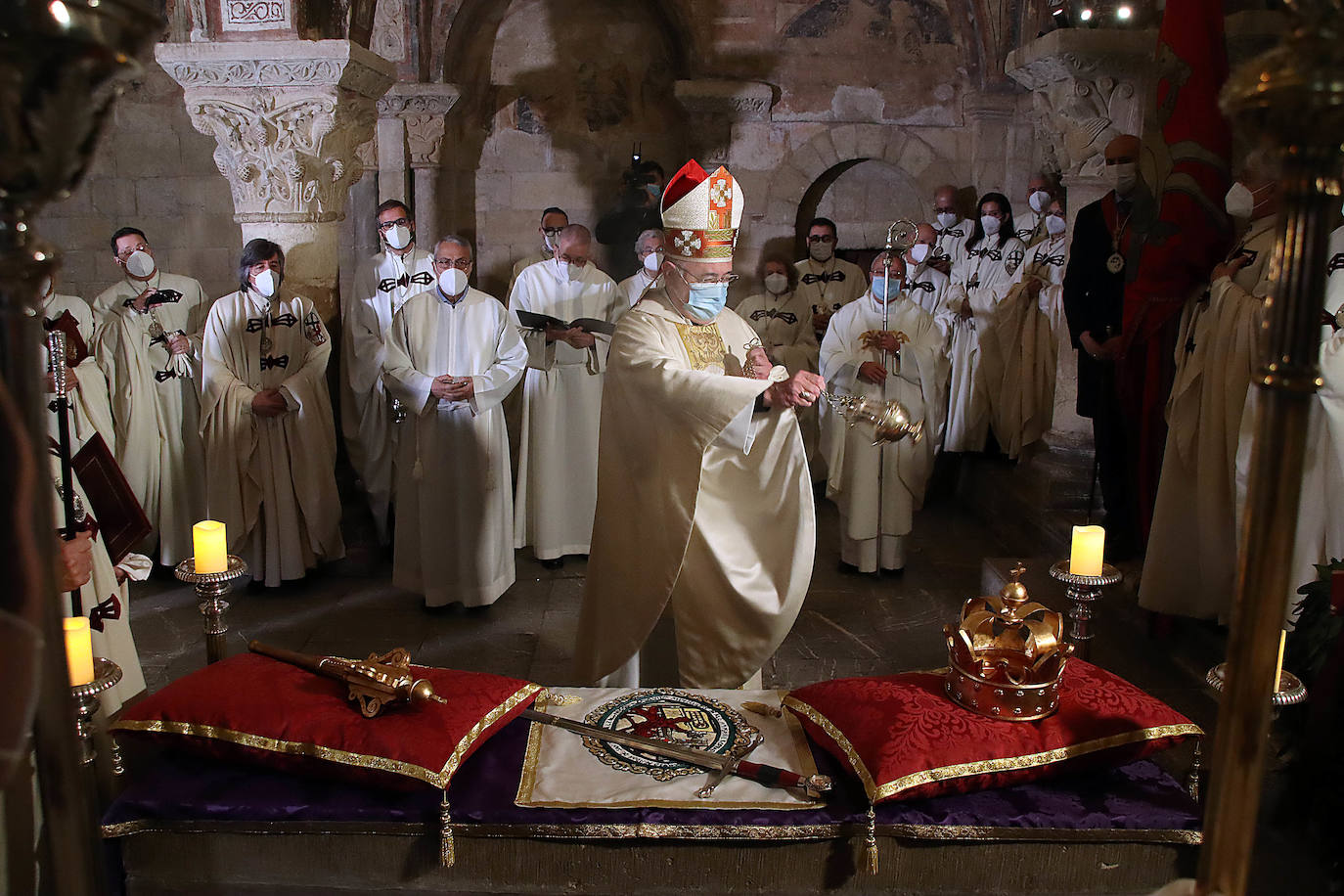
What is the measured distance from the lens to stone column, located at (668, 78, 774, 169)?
30.8 feet

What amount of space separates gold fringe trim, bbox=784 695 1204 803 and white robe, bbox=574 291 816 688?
114 centimetres

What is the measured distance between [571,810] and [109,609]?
1.88 meters

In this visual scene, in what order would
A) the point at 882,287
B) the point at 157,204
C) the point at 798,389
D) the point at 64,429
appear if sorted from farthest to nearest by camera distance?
the point at 157,204 → the point at 882,287 → the point at 798,389 → the point at 64,429

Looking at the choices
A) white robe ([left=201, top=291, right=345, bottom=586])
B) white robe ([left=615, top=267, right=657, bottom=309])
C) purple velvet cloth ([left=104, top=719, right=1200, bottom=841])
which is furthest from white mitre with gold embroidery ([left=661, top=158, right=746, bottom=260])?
white robe ([left=615, top=267, right=657, bottom=309])

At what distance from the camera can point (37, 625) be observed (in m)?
0.77

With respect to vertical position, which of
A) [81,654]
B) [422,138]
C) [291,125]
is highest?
[422,138]

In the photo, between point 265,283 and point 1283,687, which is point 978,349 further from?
point 1283,687

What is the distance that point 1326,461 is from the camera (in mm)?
3947

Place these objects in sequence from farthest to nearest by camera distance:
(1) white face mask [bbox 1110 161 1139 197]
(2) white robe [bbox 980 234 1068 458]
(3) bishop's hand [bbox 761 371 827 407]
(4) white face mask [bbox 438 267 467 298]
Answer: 1. (2) white robe [bbox 980 234 1068 458]
2. (4) white face mask [bbox 438 267 467 298]
3. (1) white face mask [bbox 1110 161 1139 197]
4. (3) bishop's hand [bbox 761 371 827 407]

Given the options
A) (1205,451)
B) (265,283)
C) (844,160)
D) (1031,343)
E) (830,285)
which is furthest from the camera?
(844,160)

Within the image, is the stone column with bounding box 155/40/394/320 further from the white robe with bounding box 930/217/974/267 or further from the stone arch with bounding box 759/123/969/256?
the white robe with bounding box 930/217/974/267

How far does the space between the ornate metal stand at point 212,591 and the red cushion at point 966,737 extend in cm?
149

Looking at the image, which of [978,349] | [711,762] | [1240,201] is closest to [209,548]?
[711,762]

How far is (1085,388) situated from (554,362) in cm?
318
